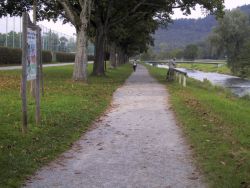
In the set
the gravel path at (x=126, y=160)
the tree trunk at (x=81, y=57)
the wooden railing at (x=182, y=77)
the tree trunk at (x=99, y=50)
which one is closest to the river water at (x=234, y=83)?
the wooden railing at (x=182, y=77)

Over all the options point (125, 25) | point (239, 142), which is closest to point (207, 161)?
point (239, 142)

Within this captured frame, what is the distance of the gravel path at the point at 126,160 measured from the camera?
7.12m

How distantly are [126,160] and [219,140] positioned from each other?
99.5 inches

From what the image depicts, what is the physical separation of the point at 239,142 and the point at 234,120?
132 inches

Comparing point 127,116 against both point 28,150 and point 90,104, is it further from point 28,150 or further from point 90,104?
point 28,150

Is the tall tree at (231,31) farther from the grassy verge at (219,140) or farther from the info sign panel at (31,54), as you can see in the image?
the info sign panel at (31,54)

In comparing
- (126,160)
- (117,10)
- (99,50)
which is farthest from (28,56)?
(117,10)

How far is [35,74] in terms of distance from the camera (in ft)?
35.4

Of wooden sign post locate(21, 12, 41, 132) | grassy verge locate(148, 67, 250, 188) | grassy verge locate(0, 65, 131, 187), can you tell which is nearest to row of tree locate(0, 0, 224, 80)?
grassy verge locate(0, 65, 131, 187)

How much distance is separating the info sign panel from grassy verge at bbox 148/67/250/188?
3426mm

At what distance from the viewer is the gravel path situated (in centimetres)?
712

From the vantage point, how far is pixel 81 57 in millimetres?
27234

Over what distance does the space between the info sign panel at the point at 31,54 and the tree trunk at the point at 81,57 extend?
16111 millimetres

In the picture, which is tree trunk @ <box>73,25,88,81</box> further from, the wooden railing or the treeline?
the treeline
